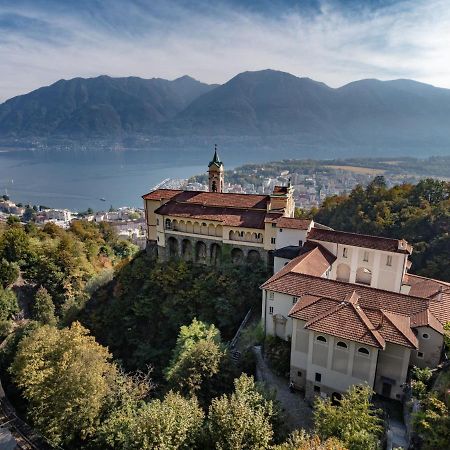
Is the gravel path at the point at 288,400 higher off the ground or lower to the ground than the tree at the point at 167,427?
lower

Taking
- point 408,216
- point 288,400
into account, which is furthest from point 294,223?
point 408,216

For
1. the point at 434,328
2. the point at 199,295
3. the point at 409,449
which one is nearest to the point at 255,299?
the point at 199,295

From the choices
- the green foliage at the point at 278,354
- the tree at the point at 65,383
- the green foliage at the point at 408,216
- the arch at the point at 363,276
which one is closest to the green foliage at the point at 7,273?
the tree at the point at 65,383

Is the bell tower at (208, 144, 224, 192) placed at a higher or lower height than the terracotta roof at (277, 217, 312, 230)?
higher

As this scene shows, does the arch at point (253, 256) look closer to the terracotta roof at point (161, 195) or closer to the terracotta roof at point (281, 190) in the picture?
the terracotta roof at point (281, 190)

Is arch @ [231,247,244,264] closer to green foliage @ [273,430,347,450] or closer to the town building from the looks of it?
the town building

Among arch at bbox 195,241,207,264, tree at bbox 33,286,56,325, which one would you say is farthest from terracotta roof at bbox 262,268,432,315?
tree at bbox 33,286,56,325

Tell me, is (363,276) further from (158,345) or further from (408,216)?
(158,345)
